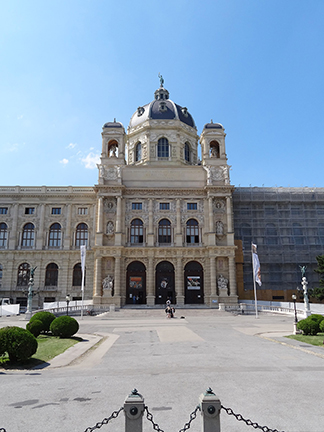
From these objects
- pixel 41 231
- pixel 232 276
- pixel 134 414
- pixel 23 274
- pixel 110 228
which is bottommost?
pixel 134 414

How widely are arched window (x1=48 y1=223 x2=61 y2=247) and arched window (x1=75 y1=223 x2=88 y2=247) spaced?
114 inches

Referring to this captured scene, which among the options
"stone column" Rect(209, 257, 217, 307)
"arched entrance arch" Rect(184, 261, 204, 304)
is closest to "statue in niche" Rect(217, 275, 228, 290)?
"stone column" Rect(209, 257, 217, 307)

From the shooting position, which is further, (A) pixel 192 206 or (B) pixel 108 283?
(A) pixel 192 206

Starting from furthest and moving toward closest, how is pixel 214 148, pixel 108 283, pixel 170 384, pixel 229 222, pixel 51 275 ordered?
pixel 214 148
pixel 51 275
pixel 229 222
pixel 108 283
pixel 170 384

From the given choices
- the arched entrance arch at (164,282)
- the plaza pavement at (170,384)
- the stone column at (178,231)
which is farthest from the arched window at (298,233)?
the plaza pavement at (170,384)

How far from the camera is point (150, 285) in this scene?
4966 centimetres

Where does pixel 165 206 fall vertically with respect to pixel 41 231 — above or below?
A: above

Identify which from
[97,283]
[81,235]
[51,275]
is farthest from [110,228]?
[51,275]

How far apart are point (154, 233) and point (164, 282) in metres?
7.49

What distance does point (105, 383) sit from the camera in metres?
10.4

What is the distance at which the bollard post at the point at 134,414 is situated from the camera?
5.46 meters

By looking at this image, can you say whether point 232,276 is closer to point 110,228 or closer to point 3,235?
point 110,228

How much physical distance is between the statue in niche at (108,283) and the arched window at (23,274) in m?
13.4

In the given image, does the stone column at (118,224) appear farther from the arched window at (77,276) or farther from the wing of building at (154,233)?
the arched window at (77,276)
